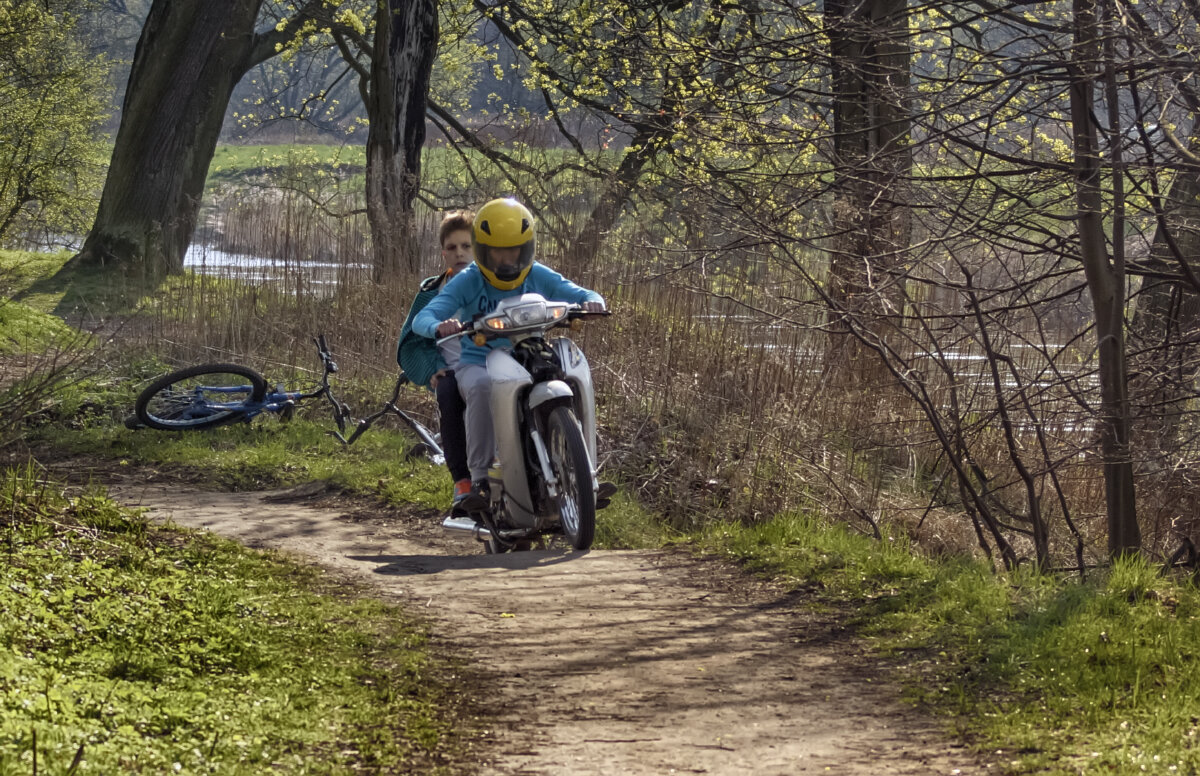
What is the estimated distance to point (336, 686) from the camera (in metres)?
4.02

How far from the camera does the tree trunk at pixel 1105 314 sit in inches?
246

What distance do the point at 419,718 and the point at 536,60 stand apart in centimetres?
1481

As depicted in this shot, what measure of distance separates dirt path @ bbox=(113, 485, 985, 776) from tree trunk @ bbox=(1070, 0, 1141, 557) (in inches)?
76.3

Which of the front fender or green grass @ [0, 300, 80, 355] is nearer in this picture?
the front fender

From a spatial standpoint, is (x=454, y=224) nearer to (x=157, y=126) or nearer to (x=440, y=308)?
(x=440, y=308)

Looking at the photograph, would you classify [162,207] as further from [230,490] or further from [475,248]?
[475,248]

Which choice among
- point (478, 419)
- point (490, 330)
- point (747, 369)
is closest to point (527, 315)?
point (490, 330)

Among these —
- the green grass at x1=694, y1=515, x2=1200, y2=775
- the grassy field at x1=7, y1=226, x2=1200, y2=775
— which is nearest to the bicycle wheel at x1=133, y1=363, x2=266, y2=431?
the grassy field at x1=7, y1=226, x2=1200, y2=775

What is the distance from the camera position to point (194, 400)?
34.5 ft

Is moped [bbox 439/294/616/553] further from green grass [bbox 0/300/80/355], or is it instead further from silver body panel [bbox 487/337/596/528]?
green grass [bbox 0/300/80/355]

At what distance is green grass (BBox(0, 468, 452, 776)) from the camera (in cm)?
327

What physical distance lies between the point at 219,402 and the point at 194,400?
10.9 inches

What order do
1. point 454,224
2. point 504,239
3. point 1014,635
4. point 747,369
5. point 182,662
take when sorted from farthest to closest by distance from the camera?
point 747,369 → point 454,224 → point 504,239 → point 1014,635 → point 182,662

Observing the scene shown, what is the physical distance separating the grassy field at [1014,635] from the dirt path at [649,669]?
0.21m
